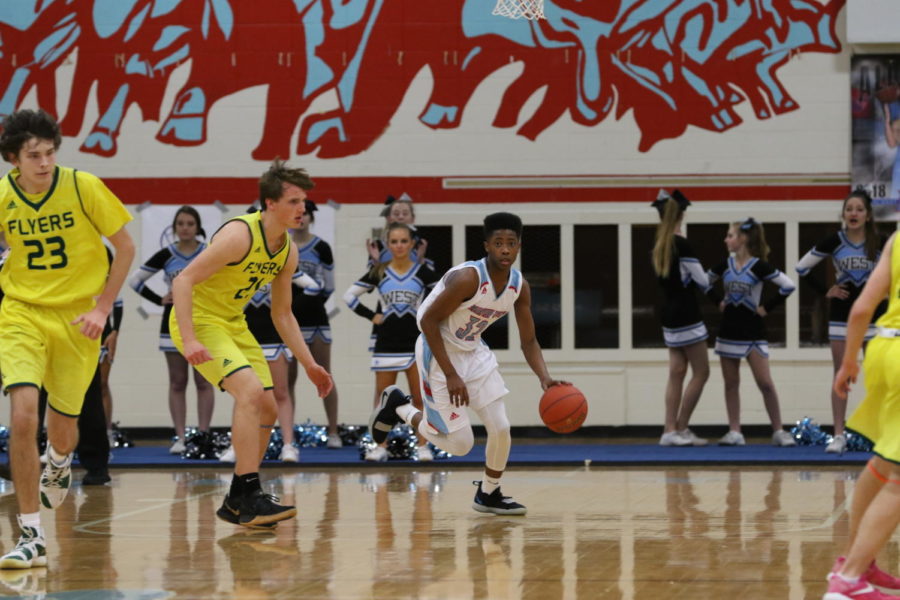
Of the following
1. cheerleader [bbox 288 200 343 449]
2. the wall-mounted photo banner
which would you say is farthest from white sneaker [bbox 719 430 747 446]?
cheerleader [bbox 288 200 343 449]

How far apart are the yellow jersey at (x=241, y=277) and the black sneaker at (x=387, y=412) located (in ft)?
4.90

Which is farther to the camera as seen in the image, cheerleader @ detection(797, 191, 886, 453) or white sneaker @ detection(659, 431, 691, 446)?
white sneaker @ detection(659, 431, 691, 446)

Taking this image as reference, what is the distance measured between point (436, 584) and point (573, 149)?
8.37 metres

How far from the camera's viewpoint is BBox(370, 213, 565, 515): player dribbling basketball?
25.3 feet

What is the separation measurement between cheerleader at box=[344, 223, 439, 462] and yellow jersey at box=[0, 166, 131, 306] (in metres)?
4.59

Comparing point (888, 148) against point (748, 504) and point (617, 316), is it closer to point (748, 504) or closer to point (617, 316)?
point (617, 316)

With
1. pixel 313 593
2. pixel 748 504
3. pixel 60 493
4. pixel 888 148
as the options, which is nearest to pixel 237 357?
pixel 60 493

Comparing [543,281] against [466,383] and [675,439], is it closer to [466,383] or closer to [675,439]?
[675,439]

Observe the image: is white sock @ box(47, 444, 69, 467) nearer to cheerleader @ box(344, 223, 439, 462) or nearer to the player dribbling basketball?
the player dribbling basketball

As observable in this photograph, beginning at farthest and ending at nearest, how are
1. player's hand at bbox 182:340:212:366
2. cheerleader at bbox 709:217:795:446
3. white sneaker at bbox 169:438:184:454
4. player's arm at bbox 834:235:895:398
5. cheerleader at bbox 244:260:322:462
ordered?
cheerleader at bbox 709:217:795:446, white sneaker at bbox 169:438:184:454, cheerleader at bbox 244:260:322:462, player's hand at bbox 182:340:212:366, player's arm at bbox 834:235:895:398

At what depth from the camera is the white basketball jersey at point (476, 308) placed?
7777 mm

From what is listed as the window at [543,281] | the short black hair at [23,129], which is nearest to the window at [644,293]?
the window at [543,281]

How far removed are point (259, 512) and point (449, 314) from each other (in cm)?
150

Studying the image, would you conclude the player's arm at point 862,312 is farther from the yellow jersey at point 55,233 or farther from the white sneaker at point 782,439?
the white sneaker at point 782,439
